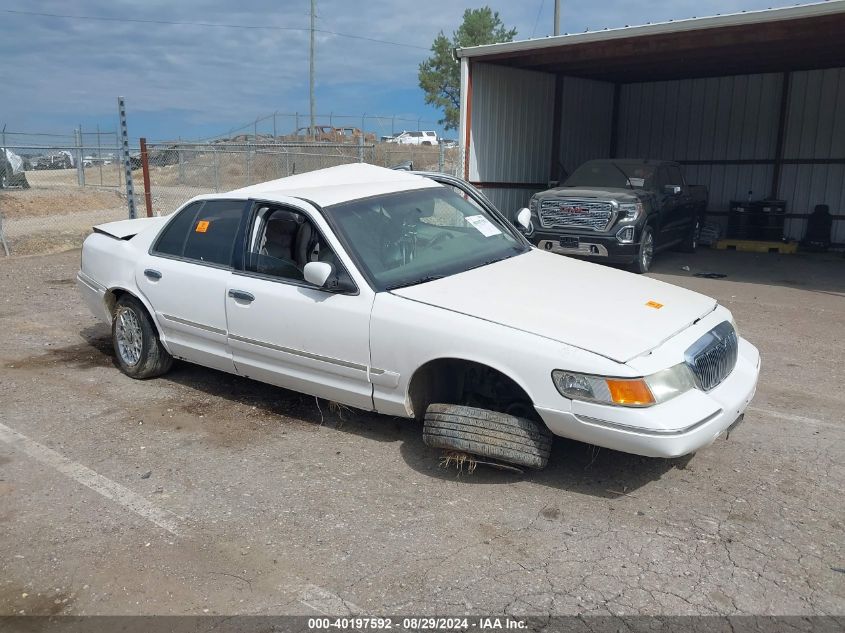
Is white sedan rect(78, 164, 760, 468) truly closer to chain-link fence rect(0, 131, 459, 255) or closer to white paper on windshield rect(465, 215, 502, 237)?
white paper on windshield rect(465, 215, 502, 237)

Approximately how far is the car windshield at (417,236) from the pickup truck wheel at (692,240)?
33.3ft

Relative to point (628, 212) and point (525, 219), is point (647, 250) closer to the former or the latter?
point (628, 212)

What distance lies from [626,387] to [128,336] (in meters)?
4.16

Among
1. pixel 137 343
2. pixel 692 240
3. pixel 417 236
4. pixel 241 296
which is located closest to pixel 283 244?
pixel 241 296

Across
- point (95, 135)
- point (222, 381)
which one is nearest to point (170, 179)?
point (95, 135)

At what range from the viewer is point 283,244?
503cm

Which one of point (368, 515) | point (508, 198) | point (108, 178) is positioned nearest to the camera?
point (368, 515)

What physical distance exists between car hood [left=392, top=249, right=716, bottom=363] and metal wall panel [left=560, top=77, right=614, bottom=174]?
44.5ft

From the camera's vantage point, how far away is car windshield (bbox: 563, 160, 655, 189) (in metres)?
12.5

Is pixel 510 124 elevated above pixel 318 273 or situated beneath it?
elevated above

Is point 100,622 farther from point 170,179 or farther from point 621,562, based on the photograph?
point 170,179

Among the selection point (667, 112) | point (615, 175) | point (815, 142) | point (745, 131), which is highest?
point (667, 112)

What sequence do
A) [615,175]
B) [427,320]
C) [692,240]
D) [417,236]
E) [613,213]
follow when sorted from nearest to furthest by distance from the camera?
1. [427,320]
2. [417,236]
3. [613,213]
4. [615,175]
5. [692,240]

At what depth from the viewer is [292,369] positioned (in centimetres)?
473
